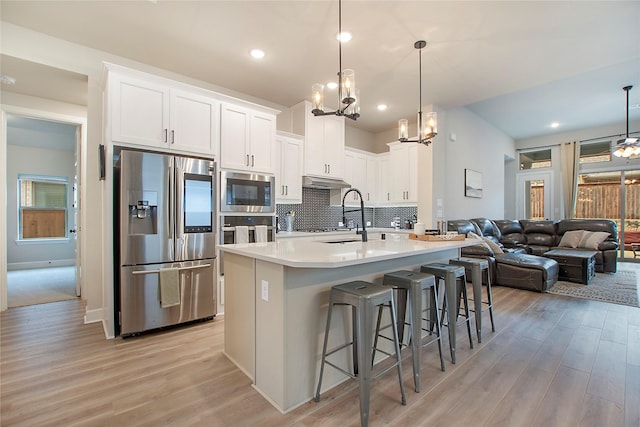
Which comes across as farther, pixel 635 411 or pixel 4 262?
pixel 4 262

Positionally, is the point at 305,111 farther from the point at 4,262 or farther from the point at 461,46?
the point at 4,262

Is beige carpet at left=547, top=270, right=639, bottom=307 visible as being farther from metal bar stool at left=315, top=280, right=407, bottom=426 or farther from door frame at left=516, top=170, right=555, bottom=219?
metal bar stool at left=315, top=280, right=407, bottom=426

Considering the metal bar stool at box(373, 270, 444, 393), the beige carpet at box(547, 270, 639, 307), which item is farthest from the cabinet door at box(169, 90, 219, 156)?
the beige carpet at box(547, 270, 639, 307)

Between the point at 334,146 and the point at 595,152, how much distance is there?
745 centimetres

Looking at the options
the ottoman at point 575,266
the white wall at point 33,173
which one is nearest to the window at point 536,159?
the ottoman at point 575,266

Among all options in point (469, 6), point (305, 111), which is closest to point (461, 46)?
point (469, 6)

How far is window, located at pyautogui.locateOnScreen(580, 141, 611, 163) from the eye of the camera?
7.36 metres

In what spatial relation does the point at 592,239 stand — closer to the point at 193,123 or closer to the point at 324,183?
the point at 324,183

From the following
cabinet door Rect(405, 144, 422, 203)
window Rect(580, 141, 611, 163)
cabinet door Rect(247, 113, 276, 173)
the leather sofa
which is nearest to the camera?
cabinet door Rect(247, 113, 276, 173)

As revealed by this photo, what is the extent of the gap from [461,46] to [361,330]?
329cm

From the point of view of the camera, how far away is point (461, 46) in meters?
3.23

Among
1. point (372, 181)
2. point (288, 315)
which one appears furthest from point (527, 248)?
point (288, 315)

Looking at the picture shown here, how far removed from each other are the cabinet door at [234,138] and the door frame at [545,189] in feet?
28.1

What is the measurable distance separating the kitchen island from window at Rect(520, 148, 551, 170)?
28.0ft
